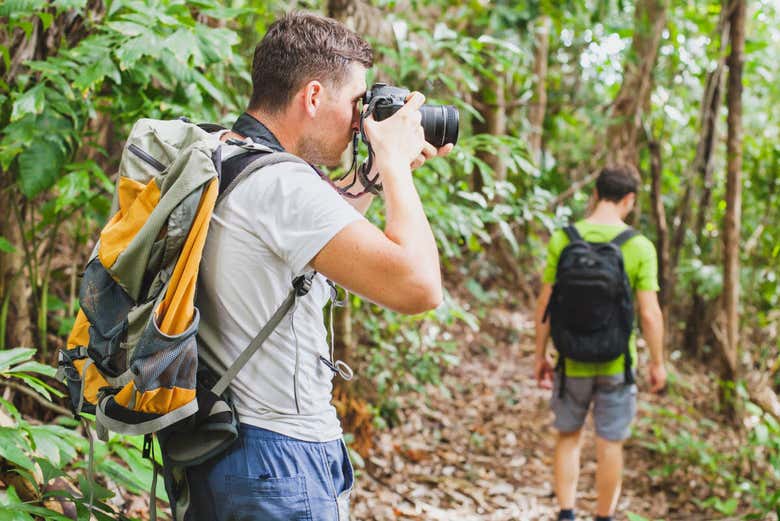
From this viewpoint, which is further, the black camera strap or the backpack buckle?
the black camera strap

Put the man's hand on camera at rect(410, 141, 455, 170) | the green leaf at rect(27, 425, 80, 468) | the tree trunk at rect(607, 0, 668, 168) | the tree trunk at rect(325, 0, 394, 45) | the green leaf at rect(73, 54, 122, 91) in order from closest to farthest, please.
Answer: the man's hand on camera at rect(410, 141, 455, 170) → the green leaf at rect(27, 425, 80, 468) → the green leaf at rect(73, 54, 122, 91) → the tree trunk at rect(325, 0, 394, 45) → the tree trunk at rect(607, 0, 668, 168)

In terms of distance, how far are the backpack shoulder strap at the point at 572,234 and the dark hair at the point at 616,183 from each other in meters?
0.25

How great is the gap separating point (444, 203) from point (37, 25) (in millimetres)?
2123

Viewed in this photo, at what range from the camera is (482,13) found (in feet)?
22.4

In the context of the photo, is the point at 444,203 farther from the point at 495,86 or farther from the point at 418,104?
the point at 495,86

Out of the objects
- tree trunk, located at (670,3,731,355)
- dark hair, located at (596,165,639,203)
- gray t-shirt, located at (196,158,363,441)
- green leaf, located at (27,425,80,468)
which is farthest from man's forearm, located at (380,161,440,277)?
tree trunk, located at (670,3,731,355)

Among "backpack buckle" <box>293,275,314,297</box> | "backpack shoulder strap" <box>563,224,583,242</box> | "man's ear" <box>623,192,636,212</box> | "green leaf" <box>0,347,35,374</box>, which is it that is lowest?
"backpack shoulder strap" <box>563,224,583,242</box>

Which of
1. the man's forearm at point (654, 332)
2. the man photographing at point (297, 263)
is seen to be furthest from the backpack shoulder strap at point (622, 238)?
the man photographing at point (297, 263)

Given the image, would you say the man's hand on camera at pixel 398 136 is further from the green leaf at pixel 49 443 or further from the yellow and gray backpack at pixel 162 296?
the green leaf at pixel 49 443

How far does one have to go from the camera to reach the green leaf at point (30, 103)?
267 cm

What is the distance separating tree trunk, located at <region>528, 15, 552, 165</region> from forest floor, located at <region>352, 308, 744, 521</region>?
2.34 metres

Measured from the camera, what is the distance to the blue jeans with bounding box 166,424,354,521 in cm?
163

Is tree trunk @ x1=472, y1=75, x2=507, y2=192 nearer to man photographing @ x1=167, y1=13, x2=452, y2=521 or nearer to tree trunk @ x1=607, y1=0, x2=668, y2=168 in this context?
tree trunk @ x1=607, y1=0, x2=668, y2=168

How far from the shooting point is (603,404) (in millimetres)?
4113
